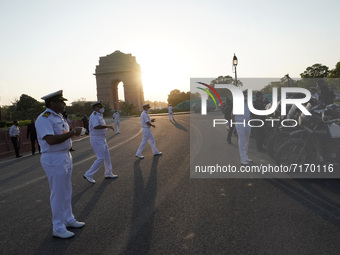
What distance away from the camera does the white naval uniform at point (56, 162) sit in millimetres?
4105

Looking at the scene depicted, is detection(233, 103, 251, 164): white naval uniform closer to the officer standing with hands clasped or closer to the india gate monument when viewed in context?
the officer standing with hands clasped

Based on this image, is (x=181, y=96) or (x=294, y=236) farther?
(x=181, y=96)

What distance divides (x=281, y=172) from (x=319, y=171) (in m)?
0.82

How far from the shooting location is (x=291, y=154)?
6.77 meters

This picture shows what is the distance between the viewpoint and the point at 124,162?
9672mm

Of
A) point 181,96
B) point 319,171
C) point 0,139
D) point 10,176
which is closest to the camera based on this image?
point 319,171

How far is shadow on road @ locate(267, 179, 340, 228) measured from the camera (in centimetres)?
434

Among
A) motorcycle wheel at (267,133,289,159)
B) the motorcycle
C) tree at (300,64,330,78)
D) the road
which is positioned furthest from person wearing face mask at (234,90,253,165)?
tree at (300,64,330,78)

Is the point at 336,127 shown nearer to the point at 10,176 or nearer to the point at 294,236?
the point at 294,236

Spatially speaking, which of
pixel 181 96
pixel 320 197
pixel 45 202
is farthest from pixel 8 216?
pixel 181 96

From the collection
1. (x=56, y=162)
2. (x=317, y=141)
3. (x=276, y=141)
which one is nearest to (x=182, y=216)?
(x=56, y=162)

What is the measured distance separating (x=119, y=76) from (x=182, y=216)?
237 ft

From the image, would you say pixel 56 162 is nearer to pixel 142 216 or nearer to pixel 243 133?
pixel 142 216

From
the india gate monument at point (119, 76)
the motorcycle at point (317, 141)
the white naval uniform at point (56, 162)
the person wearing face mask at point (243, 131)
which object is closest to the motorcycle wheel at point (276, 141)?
the person wearing face mask at point (243, 131)
